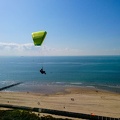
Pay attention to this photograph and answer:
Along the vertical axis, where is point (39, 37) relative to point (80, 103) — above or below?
above

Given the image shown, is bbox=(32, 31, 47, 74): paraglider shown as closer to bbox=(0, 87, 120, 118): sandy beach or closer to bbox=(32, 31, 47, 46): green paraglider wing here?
bbox=(32, 31, 47, 46): green paraglider wing

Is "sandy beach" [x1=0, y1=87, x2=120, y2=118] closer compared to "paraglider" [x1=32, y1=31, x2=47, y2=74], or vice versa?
"paraglider" [x1=32, y1=31, x2=47, y2=74]

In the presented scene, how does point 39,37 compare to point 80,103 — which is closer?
point 39,37

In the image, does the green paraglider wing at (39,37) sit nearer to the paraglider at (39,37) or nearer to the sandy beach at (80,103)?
the paraglider at (39,37)

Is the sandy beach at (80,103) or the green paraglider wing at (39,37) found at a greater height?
the green paraglider wing at (39,37)

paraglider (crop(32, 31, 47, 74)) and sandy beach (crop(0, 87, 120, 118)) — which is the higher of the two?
paraglider (crop(32, 31, 47, 74))

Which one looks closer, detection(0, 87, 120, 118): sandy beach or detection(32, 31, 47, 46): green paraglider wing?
detection(32, 31, 47, 46): green paraglider wing

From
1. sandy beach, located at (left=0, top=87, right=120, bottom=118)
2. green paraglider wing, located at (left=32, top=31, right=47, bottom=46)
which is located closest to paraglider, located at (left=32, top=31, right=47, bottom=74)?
green paraglider wing, located at (left=32, top=31, right=47, bottom=46)

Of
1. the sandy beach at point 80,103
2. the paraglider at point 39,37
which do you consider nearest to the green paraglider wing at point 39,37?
the paraglider at point 39,37

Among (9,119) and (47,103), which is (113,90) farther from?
(9,119)

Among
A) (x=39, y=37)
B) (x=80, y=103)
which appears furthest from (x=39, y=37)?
(x=80, y=103)

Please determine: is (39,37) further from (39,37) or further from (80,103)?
(80,103)
